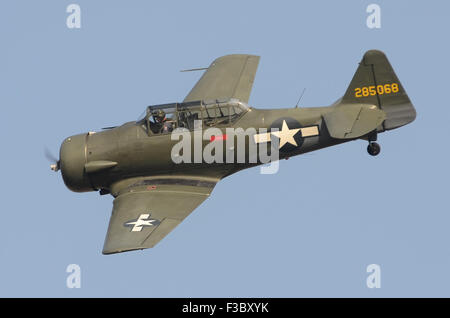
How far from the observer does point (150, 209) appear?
2227cm

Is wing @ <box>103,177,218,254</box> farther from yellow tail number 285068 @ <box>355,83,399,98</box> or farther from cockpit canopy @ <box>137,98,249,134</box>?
yellow tail number 285068 @ <box>355,83,399,98</box>

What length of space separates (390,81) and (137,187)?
217 inches

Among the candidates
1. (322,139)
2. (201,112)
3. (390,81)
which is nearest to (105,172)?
(201,112)

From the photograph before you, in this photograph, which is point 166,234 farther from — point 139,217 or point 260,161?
point 260,161

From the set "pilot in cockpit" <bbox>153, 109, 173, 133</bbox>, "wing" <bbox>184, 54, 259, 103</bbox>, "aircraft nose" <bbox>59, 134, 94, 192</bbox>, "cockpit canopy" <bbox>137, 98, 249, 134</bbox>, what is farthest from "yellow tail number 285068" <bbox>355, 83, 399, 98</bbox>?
"aircraft nose" <bbox>59, 134, 94, 192</bbox>

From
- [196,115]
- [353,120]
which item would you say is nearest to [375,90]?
[353,120]

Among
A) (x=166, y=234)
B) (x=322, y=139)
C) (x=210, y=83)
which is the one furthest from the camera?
(x=210, y=83)

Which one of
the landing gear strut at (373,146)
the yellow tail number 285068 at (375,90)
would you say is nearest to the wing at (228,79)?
the yellow tail number 285068 at (375,90)

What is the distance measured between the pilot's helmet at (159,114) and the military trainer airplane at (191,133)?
0.07ft

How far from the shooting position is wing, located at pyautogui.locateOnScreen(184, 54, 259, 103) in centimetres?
2508

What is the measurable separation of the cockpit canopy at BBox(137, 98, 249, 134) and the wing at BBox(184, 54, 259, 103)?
178 cm

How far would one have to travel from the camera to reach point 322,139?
892 inches

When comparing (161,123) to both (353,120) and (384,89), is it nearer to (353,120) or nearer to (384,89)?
(353,120)

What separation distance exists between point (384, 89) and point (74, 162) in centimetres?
646
